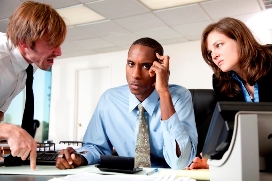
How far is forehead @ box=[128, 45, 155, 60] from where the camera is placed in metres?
1.34

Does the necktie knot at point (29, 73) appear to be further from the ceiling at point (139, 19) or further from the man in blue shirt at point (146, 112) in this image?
the ceiling at point (139, 19)

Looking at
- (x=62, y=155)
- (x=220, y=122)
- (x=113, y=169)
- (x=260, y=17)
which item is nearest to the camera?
(x=220, y=122)

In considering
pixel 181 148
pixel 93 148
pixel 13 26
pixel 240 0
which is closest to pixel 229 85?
pixel 181 148

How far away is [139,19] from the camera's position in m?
3.93

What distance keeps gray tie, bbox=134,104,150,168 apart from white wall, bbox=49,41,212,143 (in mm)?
3849

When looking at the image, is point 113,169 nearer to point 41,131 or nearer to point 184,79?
point 184,79

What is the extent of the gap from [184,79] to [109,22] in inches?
70.5

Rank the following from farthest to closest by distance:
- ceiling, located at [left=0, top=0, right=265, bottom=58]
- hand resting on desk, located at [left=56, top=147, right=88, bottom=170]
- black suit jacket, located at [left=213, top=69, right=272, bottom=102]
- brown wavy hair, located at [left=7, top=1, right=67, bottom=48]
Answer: ceiling, located at [left=0, top=0, right=265, bottom=58] → black suit jacket, located at [left=213, top=69, right=272, bottom=102] → brown wavy hair, located at [left=7, top=1, right=67, bottom=48] → hand resting on desk, located at [left=56, top=147, right=88, bottom=170]

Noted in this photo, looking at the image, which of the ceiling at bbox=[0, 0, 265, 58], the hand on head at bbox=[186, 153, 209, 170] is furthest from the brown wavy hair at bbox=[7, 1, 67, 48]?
the ceiling at bbox=[0, 0, 265, 58]

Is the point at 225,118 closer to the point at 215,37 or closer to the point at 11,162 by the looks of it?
the point at 11,162

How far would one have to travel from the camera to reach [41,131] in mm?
6039

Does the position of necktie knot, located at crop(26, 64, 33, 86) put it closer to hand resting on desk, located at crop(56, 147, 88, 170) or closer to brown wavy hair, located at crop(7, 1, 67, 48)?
brown wavy hair, located at crop(7, 1, 67, 48)

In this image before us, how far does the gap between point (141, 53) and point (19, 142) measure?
0.72 meters

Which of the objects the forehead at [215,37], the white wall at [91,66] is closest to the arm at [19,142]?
the forehead at [215,37]
